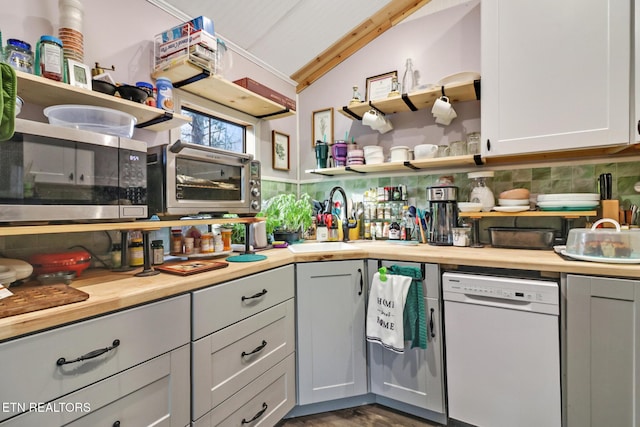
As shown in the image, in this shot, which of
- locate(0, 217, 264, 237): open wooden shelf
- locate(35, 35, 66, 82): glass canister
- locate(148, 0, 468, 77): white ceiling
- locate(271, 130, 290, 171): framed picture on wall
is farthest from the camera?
locate(271, 130, 290, 171): framed picture on wall

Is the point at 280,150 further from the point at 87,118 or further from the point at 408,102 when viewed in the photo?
the point at 87,118

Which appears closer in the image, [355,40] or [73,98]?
[73,98]

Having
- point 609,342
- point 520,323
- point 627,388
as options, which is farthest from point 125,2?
point 627,388

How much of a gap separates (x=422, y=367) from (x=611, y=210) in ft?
4.27

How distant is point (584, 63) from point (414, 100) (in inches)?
35.1

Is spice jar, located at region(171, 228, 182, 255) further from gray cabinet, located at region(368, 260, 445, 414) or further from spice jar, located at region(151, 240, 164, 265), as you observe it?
gray cabinet, located at region(368, 260, 445, 414)

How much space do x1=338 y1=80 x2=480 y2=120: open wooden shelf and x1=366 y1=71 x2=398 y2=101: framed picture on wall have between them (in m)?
0.15

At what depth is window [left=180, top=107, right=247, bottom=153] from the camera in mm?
2055

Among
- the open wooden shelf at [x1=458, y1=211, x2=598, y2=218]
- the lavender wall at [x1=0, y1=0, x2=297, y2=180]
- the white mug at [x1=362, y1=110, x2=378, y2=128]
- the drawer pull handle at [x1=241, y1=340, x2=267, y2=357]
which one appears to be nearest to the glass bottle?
the white mug at [x1=362, y1=110, x2=378, y2=128]

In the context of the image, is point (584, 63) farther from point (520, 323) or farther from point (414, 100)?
point (520, 323)

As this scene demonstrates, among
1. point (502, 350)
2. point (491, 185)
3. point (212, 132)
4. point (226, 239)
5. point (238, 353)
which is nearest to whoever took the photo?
point (238, 353)

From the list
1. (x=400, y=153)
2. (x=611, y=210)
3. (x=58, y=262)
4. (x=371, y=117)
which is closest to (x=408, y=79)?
(x=371, y=117)

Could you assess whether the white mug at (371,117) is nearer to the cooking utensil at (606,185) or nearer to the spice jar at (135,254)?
the cooking utensil at (606,185)

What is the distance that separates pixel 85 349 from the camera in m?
0.84
